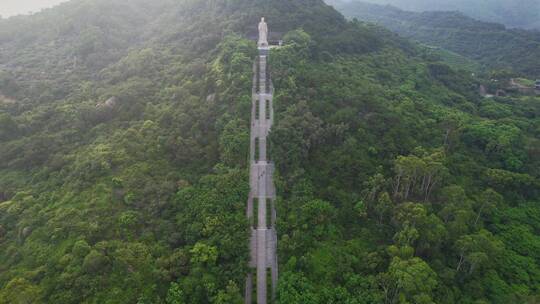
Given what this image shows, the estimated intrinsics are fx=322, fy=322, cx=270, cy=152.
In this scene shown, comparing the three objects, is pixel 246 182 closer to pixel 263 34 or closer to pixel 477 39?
pixel 263 34

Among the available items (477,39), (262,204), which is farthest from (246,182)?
(477,39)

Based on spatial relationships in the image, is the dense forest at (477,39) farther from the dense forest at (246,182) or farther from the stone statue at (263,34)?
the stone statue at (263,34)

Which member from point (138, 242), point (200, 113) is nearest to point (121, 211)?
point (138, 242)

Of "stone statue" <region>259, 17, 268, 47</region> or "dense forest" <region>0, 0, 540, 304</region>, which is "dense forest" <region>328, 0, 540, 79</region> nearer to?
"dense forest" <region>0, 0, 540, 304</region>

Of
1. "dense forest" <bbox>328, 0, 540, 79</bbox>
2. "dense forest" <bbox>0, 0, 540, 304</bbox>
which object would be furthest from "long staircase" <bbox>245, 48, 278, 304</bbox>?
"dense forest" <bbox>328, 0, 540, 79</bbox>

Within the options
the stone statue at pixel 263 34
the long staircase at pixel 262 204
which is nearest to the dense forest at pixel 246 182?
the long staircase at pixel 262 204

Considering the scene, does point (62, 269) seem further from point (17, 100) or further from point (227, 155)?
point (17, 100)
